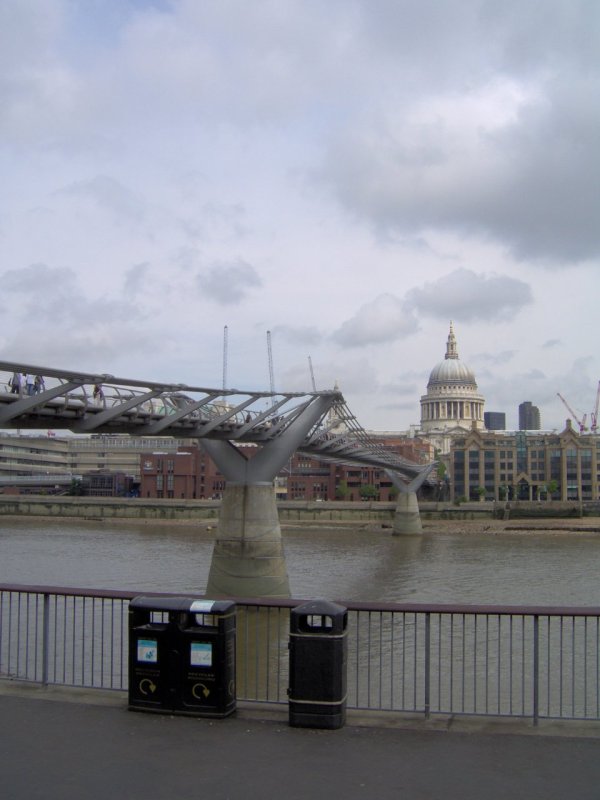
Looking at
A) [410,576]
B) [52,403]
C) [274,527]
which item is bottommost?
[410,576]

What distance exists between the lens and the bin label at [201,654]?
7.52m

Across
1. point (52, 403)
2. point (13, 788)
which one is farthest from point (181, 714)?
point (52, 403)

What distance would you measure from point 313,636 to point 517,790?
2122 millimetres

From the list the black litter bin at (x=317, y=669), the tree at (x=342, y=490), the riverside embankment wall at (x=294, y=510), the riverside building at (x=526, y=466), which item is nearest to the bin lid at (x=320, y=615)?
the black litter bin at (x=317, y=669)

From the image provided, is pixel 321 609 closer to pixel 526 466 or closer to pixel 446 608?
pixel 446 608

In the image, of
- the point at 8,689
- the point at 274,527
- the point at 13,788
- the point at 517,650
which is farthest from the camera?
the point at 274,527

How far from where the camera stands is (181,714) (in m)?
7.48

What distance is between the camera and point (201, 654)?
7551mm

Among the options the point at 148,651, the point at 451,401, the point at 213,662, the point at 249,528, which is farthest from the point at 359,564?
the point at 451,401

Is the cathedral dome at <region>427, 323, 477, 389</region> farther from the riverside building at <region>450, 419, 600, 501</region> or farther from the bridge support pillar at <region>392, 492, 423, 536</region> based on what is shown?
the bridge support pillar at <region>392, 492, 423, 536</region>

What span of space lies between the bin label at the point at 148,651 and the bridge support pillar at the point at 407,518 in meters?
73.3

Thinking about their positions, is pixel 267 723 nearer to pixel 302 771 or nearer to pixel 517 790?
pixel 302 771

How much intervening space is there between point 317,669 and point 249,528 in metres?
24.7

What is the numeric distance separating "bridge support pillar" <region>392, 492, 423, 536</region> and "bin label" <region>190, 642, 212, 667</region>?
73.4m
